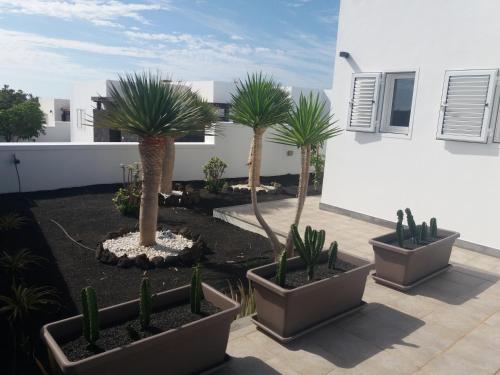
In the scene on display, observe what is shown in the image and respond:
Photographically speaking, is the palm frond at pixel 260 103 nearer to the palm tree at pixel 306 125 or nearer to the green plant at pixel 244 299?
the palm tree at pixel 306 125

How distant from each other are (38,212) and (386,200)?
646 centimetres

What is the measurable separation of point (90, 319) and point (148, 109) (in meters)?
2.98

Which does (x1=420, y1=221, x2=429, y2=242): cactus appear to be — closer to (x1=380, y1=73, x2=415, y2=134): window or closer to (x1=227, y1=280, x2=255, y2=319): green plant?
(x1=227, y1=280, x2=255, y2=319): green plant

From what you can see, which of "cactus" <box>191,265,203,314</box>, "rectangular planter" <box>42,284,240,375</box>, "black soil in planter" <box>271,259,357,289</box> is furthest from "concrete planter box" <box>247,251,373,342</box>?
"cactus" <box>191,265,203,314</box>

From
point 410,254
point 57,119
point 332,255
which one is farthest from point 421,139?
point 57,119

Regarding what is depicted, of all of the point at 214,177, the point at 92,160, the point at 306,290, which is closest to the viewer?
the point at 306,290

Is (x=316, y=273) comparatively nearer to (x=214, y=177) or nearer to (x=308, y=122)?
(x=308, y=122)

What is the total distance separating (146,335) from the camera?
2.56 m

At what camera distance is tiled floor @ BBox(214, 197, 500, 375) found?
3.03 m

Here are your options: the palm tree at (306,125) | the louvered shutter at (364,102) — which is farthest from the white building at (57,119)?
the palm tree at (306,125)

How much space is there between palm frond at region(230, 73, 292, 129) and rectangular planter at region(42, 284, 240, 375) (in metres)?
2.18

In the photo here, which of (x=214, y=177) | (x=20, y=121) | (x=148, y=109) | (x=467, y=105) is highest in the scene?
(x=467, y=105)

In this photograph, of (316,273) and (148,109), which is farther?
(148,109)

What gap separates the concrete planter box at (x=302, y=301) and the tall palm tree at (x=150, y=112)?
2361 mm
